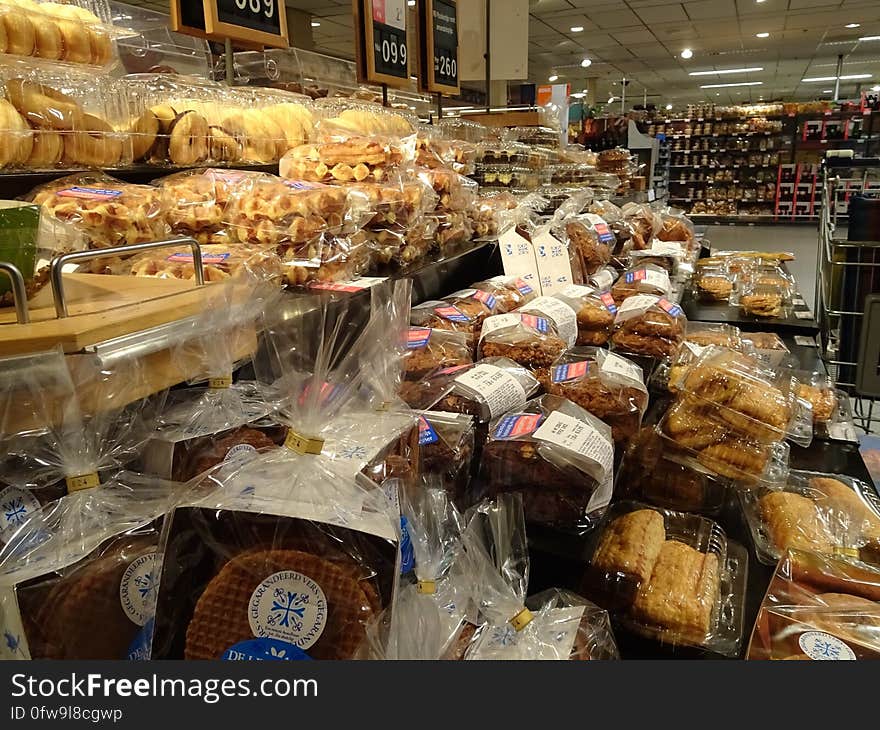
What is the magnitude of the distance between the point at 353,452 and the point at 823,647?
0.64 m

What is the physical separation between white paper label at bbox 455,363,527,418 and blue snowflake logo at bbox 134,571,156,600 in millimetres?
674

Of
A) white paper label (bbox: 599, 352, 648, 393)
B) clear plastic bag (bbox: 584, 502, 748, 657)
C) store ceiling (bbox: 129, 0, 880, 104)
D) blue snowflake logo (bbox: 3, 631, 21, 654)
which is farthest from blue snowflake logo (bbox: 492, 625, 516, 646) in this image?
store ceiling (bbox: 129, 0, 880, 104)

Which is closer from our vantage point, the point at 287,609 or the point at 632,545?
the point at 287,609

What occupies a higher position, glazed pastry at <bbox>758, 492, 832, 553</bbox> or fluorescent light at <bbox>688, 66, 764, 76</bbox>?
fluorescent light at <bbox>688, 66, 764, 76</bbox>

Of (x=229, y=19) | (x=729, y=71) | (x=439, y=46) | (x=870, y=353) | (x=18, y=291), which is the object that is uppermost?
(x=729, y=71)

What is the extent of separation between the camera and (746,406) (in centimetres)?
139

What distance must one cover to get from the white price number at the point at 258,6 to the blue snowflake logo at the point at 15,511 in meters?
1.60

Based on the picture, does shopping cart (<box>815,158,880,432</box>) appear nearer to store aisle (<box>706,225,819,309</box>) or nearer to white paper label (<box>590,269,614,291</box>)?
white paper label (<box>590,269,614,291</box>)

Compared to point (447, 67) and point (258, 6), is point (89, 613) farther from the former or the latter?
point (447, 67)

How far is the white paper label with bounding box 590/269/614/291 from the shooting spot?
7.95ft

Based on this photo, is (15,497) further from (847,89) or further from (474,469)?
(847,89)

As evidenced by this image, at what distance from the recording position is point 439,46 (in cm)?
290

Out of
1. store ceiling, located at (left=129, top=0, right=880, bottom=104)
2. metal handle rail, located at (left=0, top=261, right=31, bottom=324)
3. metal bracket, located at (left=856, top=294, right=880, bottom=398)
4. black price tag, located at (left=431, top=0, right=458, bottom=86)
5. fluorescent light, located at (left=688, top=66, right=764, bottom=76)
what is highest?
fluorescent light, located at (left=688, top=66, right=764, bottom=76)

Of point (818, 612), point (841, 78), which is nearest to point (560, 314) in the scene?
point (818, 612)
